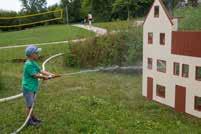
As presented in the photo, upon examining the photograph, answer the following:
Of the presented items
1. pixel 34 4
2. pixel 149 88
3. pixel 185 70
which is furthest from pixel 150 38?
pixel 34 4

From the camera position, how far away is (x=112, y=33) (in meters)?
16.6

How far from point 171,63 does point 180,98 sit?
2.55ft

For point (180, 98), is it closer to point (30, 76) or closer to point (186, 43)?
point (186, 43)

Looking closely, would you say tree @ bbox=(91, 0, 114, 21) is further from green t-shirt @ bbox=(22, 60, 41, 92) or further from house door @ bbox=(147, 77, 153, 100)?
green t-shirt @ bbox=(22, 60, 41, 92)

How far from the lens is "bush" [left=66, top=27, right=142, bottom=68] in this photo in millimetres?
15625

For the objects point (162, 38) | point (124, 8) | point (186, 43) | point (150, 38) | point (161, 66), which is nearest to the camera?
A: point (186, 43)

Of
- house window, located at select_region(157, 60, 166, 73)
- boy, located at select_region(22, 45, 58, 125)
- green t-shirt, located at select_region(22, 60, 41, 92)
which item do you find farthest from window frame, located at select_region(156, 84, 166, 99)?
green t-shirt, located at select_region(22, 60, 41, 92)

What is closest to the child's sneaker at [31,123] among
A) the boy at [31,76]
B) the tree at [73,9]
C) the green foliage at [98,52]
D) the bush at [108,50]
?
the boy at [31,76]

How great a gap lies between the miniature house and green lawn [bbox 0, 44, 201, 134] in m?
0.27

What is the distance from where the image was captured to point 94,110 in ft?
29.7

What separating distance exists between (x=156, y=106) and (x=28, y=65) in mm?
3006

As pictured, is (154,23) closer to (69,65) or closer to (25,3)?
(69,65)

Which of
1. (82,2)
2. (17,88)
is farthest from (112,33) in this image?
(82,2)

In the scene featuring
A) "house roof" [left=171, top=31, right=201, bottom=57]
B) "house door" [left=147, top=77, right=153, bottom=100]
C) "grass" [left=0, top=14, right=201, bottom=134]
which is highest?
"house roof" [left=171, top=31, right=201, bottom=57]
